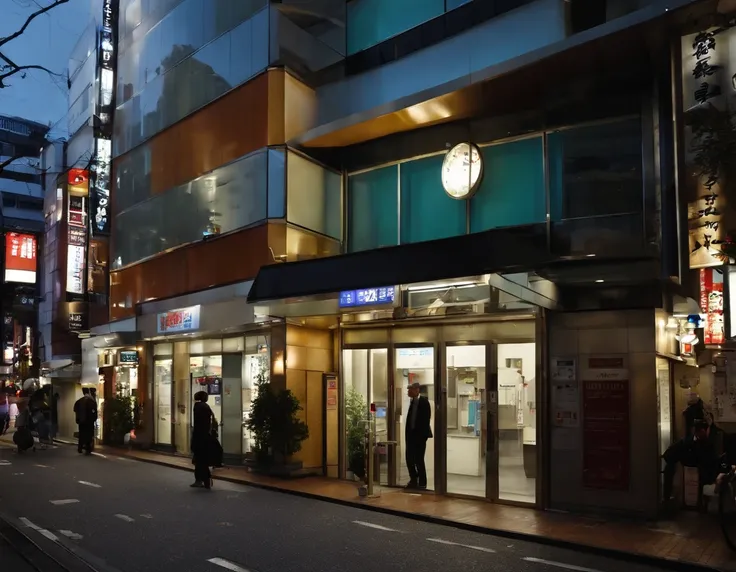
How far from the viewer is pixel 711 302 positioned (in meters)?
12.4

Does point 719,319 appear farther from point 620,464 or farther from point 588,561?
point 588,561

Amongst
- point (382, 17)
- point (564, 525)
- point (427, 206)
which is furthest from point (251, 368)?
point (564, 525)

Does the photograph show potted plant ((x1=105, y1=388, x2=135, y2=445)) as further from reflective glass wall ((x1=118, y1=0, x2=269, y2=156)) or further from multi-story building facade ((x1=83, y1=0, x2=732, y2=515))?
reflective glass wall ((x1=118, y1=0, x2=269, y2=156))

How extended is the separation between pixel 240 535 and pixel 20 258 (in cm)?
3007

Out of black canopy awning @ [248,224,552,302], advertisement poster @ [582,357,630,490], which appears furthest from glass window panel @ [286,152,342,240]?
advertisement poster @ [582,357,630,490]

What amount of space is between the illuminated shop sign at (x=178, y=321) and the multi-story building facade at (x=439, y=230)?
0.22 ft

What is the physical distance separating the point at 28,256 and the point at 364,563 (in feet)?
106

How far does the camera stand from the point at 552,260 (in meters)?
11.4

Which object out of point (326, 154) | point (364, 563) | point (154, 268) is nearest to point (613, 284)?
point (364, 563)

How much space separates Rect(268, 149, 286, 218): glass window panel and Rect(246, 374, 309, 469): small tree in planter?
3.75 meters

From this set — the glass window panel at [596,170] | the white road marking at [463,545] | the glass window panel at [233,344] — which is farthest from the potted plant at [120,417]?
the glass window panel at [596,170]

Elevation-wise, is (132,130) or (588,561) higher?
(132,130)

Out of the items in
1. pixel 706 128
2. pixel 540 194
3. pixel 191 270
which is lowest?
pixel 191 270

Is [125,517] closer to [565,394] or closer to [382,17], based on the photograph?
[565,394]
